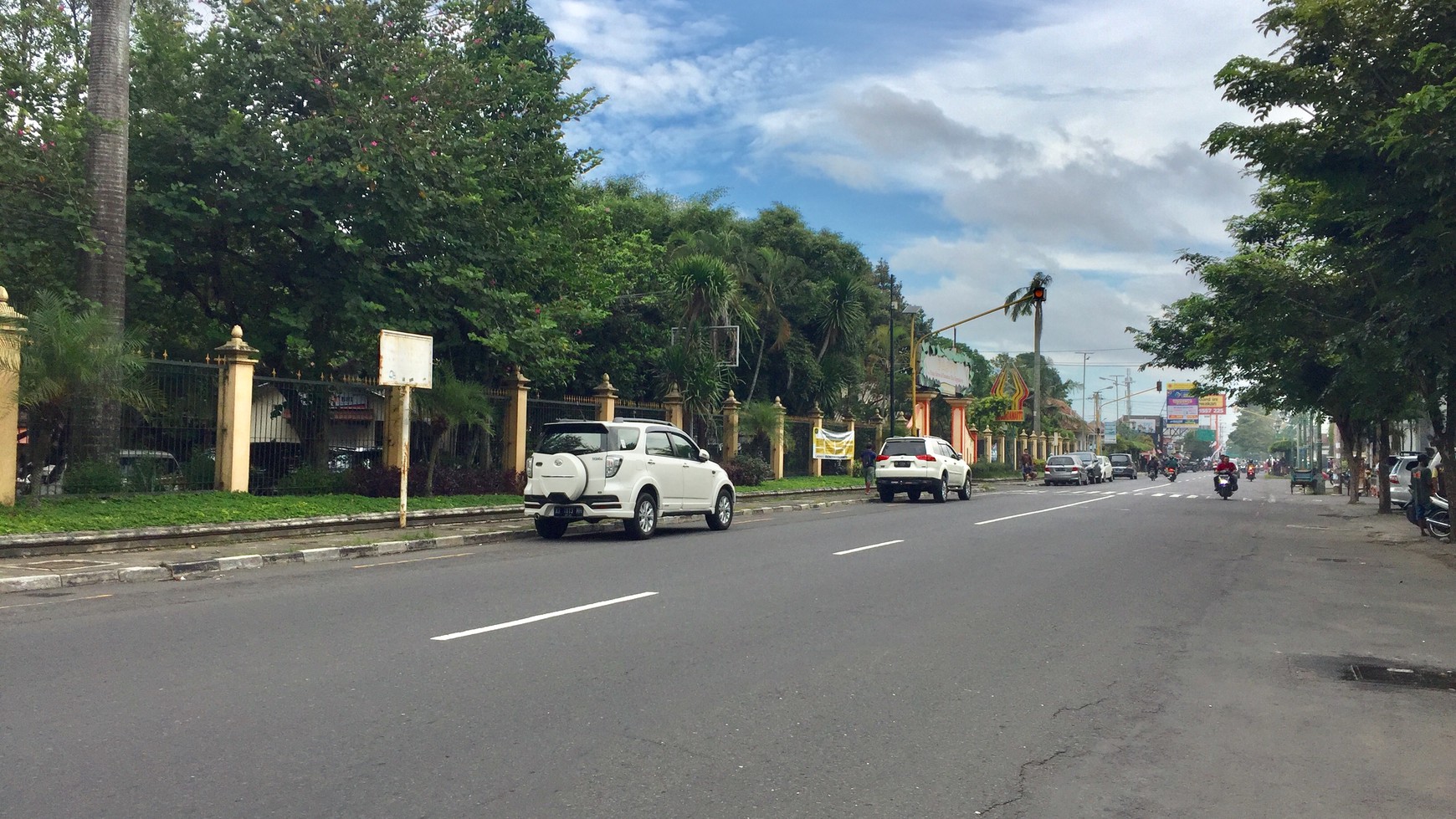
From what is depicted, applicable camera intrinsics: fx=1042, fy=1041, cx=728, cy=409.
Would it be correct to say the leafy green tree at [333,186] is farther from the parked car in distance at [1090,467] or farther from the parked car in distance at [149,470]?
the parked car in distance at [1090,467]

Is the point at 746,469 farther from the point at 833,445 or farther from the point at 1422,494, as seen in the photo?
the point at 1422,494

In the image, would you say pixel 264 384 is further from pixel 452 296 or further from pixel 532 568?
pixel 532 568

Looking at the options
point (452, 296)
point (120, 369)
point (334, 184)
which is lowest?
point (120, 369)

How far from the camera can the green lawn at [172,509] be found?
1291 centimetres

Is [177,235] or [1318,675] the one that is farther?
[177,235]

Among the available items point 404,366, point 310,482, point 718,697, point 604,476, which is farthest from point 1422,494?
point 310,482

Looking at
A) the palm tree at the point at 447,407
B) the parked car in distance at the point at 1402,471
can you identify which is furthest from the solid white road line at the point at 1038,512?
the palm tree at the point at 447,407

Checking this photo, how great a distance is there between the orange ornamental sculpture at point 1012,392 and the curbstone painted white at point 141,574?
5247 centimetres

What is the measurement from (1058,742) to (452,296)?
16085 mm

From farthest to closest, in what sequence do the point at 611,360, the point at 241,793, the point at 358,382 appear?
the point at 611,360 < the point at 358,382 < the point at 241,793

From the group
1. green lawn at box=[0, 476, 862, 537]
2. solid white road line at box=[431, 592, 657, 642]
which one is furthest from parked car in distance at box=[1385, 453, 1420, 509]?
green lawn at box=[0, 476, 862, 537]

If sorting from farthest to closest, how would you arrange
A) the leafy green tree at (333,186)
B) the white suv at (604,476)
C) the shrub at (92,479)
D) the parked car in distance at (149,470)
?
the leafy green tree at (333,186) < the parked car in distance at (149,470) < the white suv at (604,476) < the shrub at (92,479)

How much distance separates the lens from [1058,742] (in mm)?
5461

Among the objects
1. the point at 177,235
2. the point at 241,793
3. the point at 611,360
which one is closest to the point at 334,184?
the point at 177,235
